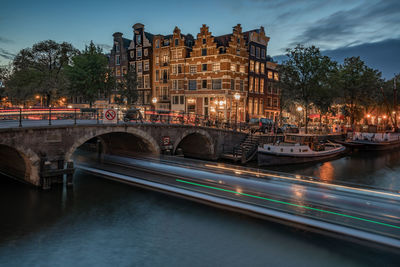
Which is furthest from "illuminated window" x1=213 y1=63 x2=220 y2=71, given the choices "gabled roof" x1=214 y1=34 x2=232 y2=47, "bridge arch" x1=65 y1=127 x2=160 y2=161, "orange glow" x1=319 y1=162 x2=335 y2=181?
"bridge arch" x1=65 y1=127 x2=160 y2=161

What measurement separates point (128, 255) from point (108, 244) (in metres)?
1.29

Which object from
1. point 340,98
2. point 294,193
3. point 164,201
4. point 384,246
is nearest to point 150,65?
point 340,98

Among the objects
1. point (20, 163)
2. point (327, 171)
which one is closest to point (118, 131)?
point (20, 163)

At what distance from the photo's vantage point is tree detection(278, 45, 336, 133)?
35.8 m

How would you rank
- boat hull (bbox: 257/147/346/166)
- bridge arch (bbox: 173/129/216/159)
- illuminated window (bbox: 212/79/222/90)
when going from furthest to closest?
1. illuminated window (bbox: 212/79/222/90)
2. bridge arch (bbox: 173/129/216/159)
3. boat hull (bbox: 257/147/346/166)

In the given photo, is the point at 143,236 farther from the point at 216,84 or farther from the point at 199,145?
the point at 216,84

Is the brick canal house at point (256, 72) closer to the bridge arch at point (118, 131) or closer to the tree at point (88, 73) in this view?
the tree at point (88, 73)

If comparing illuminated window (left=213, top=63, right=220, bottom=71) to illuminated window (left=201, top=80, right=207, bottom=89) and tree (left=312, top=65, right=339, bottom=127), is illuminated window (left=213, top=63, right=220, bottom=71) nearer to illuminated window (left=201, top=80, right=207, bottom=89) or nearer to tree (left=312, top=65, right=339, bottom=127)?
illuminated window (left=201, top=80, right=207, bottom=89)

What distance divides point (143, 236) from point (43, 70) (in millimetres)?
45565

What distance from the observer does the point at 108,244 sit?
11.9 meters

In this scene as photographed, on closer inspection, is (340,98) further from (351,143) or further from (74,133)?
(74,133)

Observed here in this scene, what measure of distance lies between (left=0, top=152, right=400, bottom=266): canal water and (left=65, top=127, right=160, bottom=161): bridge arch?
2.75 metres

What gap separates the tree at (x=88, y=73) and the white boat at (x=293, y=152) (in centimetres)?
2255

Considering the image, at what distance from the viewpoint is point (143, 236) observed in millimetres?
12664
